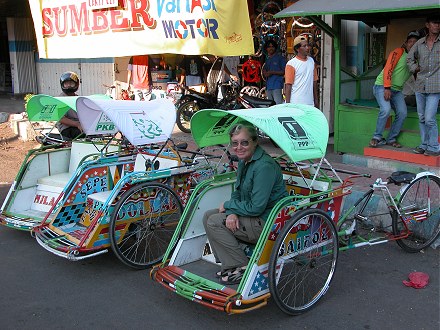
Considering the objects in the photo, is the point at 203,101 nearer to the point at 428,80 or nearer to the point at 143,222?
the point at 428,80

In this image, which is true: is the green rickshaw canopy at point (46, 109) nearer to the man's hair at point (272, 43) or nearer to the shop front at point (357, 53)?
the shop front at point (357, 53)

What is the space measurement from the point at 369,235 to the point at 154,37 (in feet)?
19.1

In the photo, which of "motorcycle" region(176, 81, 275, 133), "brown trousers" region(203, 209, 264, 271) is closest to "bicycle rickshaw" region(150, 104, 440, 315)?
"brown trousers" region(203, 209, 264, 271)

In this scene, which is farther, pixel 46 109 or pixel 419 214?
pixel 46 109

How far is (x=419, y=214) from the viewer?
4.84 m

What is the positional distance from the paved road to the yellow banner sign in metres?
3.87

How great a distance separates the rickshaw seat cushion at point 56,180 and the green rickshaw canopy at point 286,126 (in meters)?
1.95

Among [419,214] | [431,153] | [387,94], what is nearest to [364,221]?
[419,214]

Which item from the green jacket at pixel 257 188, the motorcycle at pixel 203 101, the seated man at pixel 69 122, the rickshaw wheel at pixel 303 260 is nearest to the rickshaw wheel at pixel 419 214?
the rickshaw wheel at pixel 303 260

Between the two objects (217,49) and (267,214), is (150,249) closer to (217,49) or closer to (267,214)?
(267,214)

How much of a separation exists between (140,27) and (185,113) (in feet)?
6.62

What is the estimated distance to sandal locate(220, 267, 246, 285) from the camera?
384cm

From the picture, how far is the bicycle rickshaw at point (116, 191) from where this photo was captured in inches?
184

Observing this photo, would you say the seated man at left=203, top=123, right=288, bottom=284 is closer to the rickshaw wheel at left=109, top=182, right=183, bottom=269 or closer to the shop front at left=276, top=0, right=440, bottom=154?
the rickshaw wheel at left=109, top=182, right=183, bottom=269
